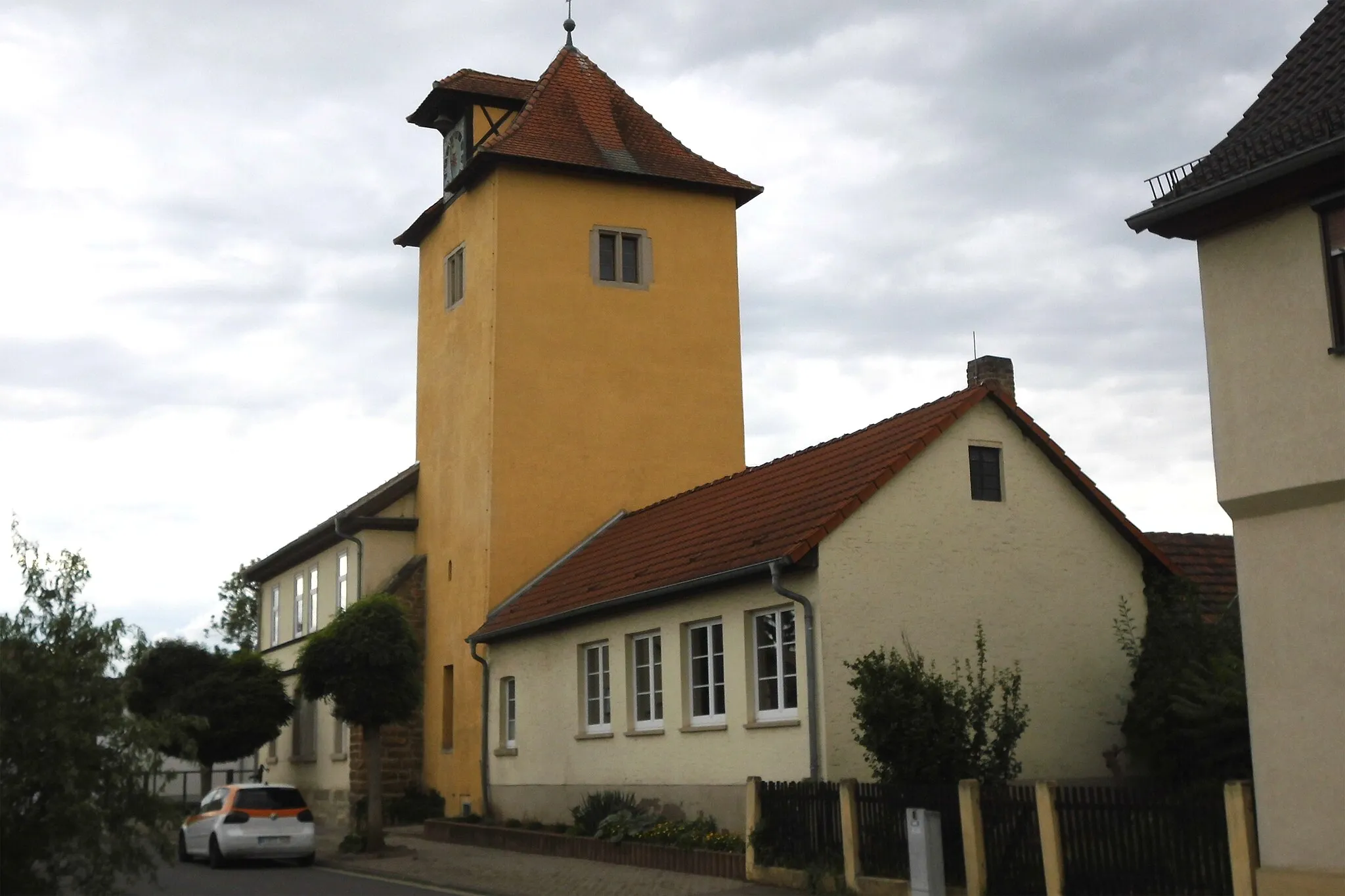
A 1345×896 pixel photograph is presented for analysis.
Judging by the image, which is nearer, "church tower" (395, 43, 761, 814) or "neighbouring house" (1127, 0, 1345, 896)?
"neighbouring house" (1127, 0, 1345, 896)

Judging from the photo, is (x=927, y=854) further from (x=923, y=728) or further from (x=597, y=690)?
(x=597, y=690)

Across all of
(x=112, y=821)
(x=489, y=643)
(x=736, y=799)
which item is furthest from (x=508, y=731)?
(x=112, y=821)

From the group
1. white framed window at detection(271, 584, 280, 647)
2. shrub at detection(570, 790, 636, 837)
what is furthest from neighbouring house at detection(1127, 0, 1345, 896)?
white framed window at detection(271, 584, 280, 647)

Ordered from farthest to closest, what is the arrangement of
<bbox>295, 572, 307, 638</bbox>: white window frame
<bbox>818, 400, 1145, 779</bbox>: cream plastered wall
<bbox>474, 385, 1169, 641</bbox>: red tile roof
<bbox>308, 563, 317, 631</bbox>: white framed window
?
<bbox>295, 572, 307, 638</bbox>: white window frame, <bbox>308, 563, 317, 631</bbox>: white framed window, <bbox>474, 385, 1169, 641</bbox>: red tile roof, <bbox>818, 400, 1145, 779</bbox>: cream plastered wall

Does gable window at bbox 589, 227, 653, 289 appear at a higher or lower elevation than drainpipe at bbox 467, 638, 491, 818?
higher

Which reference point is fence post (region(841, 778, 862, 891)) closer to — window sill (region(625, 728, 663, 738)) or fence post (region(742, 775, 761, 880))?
fence post (region(742, 775, 761, 880))

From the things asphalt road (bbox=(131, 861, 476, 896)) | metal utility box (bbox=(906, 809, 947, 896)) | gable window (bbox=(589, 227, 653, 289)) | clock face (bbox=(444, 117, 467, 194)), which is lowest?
asphalt road (bbox=(131, 861, 476, 896))

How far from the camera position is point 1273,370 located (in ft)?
43.8

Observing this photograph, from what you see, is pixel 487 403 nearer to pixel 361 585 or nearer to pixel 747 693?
pixel 361 585

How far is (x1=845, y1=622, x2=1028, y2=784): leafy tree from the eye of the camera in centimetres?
1644

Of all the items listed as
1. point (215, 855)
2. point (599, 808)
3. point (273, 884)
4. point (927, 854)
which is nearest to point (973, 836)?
point (927, 854)

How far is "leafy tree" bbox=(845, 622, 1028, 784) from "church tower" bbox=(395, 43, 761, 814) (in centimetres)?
1343

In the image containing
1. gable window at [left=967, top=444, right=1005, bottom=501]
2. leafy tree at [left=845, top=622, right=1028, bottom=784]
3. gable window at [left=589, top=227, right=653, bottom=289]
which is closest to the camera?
leafy tree at [left=845, top=622, right=1028, bottom=784]

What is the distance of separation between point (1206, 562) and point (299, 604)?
77.6 feet
